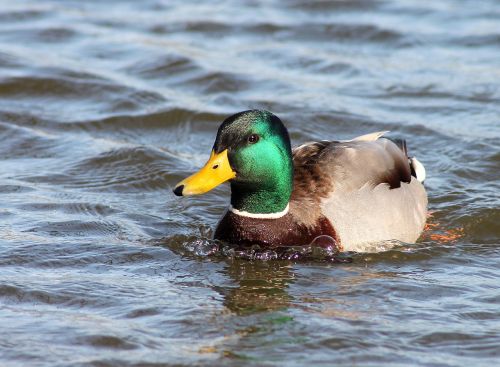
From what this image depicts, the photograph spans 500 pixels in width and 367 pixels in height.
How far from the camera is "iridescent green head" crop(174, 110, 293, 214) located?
7.00 metres

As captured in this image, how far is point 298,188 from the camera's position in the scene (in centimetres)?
759

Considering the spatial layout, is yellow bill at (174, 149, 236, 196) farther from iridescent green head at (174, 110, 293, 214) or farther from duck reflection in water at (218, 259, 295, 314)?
duck reflection in water at (218, 259, 295, 314)

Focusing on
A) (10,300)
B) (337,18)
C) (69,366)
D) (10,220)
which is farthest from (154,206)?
(337,18)

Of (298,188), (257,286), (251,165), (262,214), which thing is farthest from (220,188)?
(257,286)

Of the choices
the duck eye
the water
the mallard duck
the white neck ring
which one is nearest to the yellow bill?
the mallard duck

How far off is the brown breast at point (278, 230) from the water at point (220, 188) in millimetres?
153

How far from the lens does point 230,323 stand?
624 cm

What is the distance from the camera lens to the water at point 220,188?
19.9ft

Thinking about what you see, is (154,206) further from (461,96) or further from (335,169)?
(461,96)

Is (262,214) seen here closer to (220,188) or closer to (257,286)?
(257,286)

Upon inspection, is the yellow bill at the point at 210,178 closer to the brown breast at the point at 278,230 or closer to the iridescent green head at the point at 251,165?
the iridescent green head at the point at 251,165

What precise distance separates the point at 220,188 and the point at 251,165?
2.31 meters

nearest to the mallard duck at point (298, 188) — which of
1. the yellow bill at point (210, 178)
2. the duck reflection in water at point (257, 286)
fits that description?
the yellow bill at point (210, 178)

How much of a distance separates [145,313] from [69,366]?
2.65 ft
